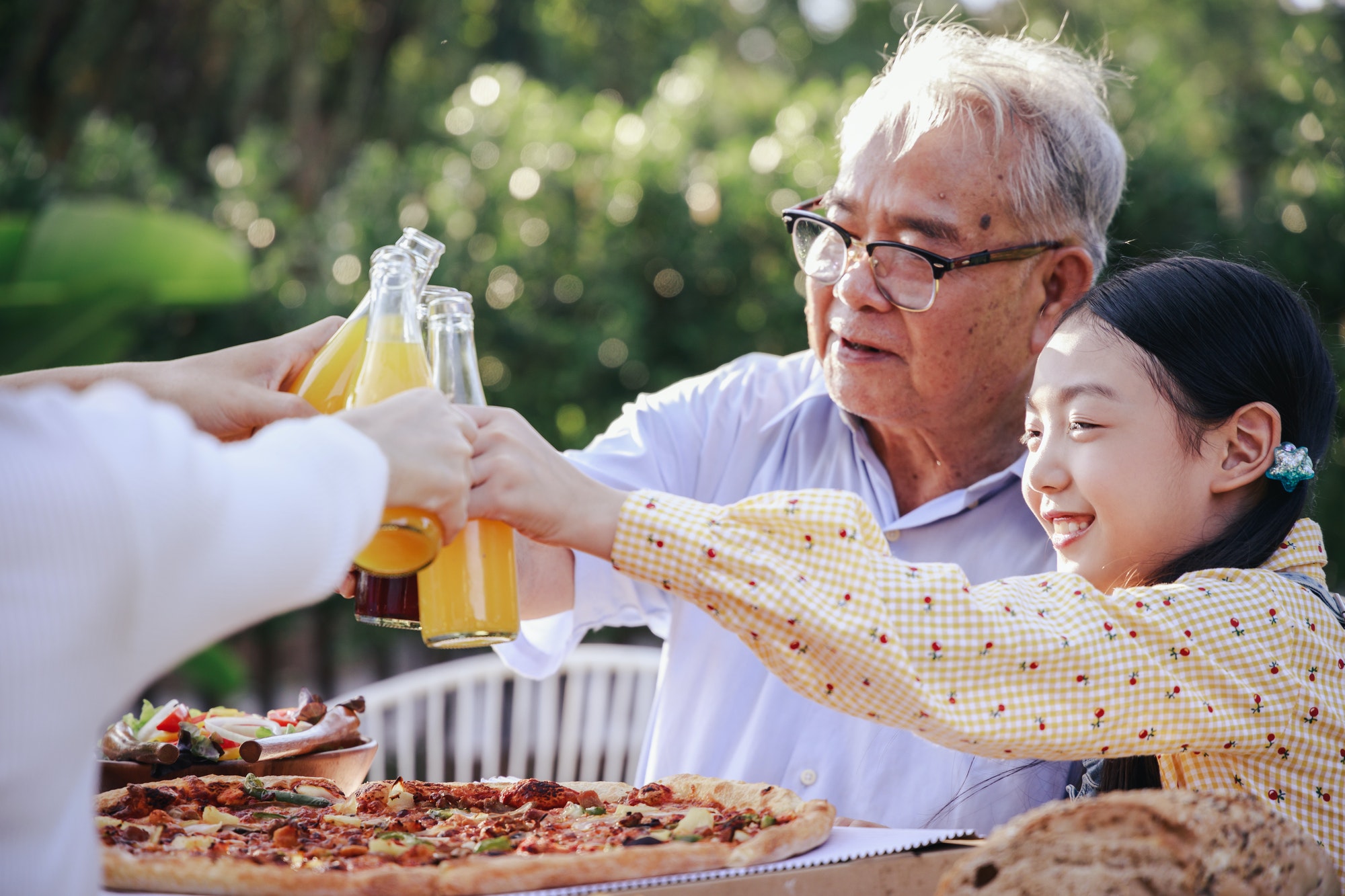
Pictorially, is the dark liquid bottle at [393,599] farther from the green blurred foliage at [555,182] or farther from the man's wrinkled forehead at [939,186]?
the green blurred foliage at [555,182]

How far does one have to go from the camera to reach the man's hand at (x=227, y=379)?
185cm

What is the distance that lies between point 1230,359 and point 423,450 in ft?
4.26

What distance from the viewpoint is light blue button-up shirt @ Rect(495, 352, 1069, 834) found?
241 cm

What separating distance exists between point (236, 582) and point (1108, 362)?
4.60ft

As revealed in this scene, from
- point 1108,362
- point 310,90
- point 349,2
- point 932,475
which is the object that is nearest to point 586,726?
point 932,475

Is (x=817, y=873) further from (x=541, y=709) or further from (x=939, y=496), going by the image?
(x=541, y=709)

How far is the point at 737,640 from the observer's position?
2.69m

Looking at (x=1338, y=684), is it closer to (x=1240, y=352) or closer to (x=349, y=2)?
(x=1240, y=352)

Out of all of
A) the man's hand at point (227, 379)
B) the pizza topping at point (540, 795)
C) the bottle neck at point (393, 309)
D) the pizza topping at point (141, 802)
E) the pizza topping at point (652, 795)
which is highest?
the bottle neck at point (393, 309)

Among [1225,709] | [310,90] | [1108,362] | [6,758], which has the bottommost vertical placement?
[1225,709]

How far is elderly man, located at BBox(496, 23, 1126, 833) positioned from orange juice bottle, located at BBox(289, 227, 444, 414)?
0.68 meters

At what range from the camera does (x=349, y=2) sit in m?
9.22

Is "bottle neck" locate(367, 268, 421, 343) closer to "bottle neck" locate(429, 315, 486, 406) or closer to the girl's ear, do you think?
"bottle neck" locate(429, 315, 486, 406)

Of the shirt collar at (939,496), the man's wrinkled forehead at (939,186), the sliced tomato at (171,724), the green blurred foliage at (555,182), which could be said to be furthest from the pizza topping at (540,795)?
the green blurred foliage at (555,182)
